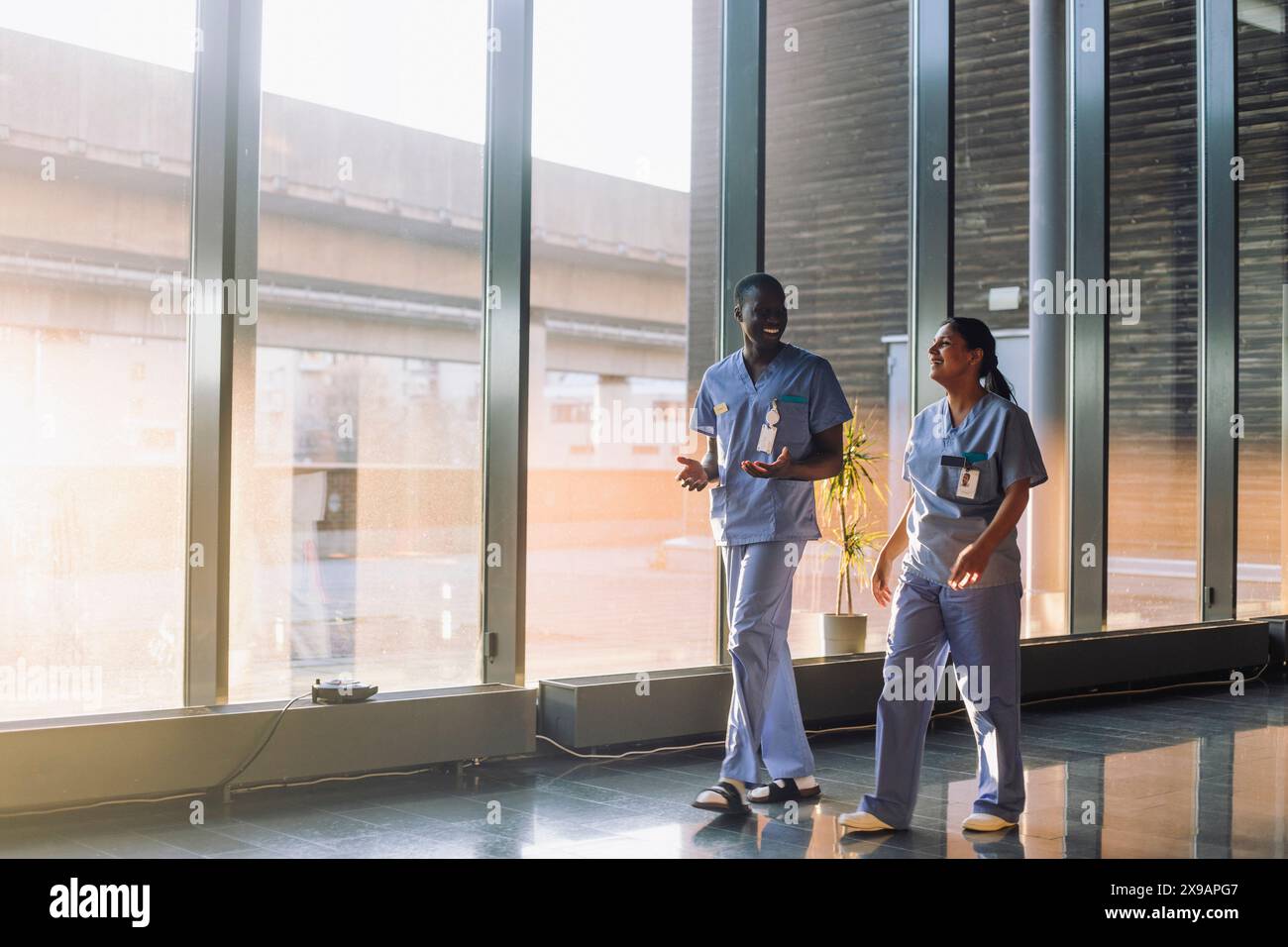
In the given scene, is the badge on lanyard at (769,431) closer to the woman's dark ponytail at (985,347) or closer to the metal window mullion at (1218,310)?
the woman's dark ponytail at (985,347)

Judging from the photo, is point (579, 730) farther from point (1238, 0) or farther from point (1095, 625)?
point (1238, 0)

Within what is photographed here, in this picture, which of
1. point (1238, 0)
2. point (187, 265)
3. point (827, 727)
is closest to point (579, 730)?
point (827, 727)

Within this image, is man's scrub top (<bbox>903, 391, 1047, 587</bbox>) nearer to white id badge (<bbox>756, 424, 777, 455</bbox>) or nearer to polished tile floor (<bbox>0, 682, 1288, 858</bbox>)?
white id badge (<bbox>756, 424, 777, 455</bbox>)

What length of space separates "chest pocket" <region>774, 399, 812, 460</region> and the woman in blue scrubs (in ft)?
1.30

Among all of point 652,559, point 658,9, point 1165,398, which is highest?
point 658,9

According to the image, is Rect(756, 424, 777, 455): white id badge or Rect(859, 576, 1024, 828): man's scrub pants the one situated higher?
Rect(756, 424, 777, 455): white id badge

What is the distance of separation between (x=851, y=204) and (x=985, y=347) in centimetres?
308

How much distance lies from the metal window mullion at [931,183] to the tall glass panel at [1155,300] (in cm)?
159

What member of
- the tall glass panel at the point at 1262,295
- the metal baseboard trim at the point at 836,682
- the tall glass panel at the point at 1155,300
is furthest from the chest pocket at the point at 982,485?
the tall glass panel at the point at 1262,295

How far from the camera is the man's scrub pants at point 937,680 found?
352 cm

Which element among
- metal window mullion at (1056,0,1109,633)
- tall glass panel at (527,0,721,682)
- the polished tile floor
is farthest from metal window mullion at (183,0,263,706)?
metal window mullion at (1056,0,1109,633)

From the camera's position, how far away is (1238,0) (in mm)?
7734

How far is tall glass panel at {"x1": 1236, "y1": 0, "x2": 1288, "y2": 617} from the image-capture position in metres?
7.75

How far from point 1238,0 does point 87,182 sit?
6.62m
